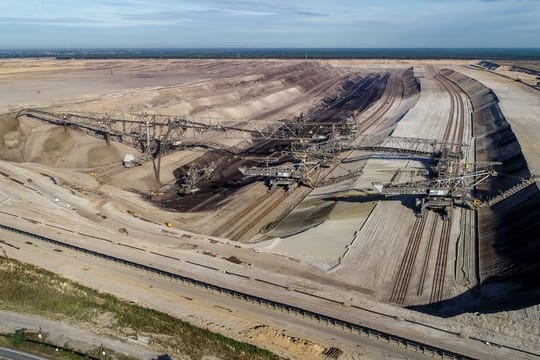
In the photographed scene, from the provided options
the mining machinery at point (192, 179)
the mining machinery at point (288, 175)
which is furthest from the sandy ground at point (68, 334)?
the mining machinery at point (192, 179)

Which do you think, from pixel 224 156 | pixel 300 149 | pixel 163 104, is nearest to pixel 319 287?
pixel 300 149

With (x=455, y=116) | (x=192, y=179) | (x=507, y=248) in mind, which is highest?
(x=455, y=116)

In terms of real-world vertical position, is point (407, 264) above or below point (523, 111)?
below

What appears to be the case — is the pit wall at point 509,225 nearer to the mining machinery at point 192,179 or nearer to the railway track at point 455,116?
the railway track at point 455,116

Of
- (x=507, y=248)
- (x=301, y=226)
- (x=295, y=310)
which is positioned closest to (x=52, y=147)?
(x=301, y=226)

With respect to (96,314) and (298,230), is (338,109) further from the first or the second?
(96,314)

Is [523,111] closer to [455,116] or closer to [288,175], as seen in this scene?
[455,116]
